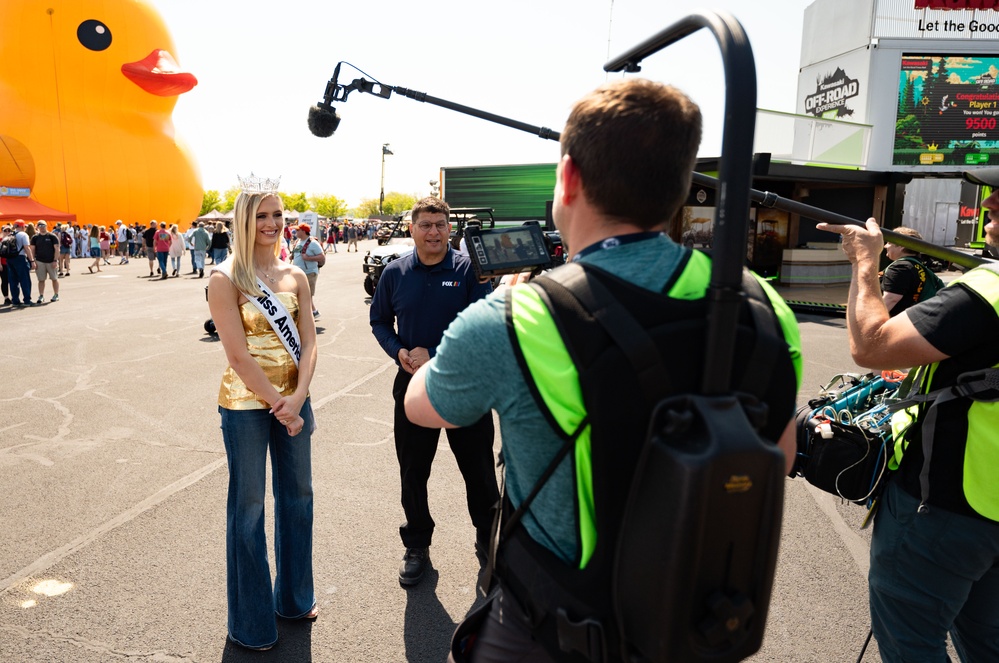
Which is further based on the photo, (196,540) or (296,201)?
(296,201)

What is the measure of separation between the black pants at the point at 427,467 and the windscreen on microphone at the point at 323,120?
1.69 meters

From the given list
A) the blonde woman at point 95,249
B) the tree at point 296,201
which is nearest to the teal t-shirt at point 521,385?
the blonde woman at point 95,249

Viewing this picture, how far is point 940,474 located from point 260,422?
2.56 meters

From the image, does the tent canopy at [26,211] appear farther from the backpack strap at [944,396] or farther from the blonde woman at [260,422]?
the backpack strap at [944,396]

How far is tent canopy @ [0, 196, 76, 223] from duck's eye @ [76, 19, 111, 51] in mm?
6471

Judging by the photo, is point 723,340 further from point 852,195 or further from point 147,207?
point 147,207

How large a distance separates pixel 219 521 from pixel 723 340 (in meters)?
3.99

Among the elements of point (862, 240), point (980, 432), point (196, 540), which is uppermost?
point (862, 240)

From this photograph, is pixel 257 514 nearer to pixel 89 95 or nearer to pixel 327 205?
pixel 89 95

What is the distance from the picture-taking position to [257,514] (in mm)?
2936

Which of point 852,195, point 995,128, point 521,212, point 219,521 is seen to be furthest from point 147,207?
point 995,128

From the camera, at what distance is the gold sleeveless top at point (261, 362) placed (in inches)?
116

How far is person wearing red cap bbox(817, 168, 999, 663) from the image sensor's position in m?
1.87

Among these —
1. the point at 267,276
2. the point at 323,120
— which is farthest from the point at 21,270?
the point at 267,276
